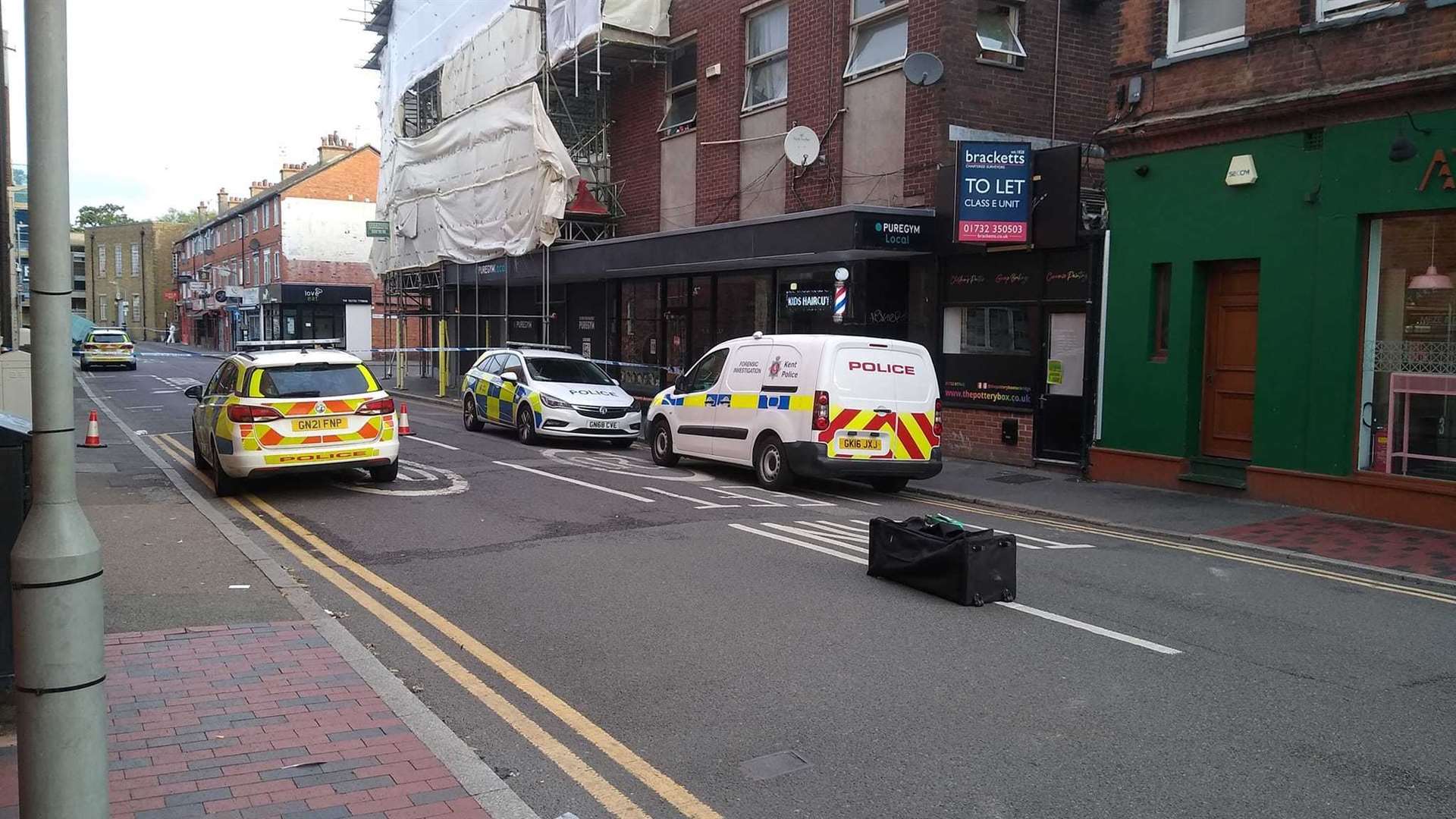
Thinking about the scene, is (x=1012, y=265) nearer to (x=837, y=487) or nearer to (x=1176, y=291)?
(x=1176, y=291)

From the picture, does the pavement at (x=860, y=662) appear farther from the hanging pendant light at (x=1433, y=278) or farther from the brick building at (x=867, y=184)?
the brick building at (x=867, y=184)

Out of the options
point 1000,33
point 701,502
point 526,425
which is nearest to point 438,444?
point 526,425

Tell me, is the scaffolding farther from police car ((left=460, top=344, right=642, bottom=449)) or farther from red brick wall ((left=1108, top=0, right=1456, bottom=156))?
red brick wall ((left=1108, top=0, right=1456, bottom=156))

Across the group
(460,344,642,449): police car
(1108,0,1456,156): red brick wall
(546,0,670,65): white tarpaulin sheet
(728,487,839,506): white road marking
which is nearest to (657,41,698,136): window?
(546,0,670,65): white tarpaulin sheet

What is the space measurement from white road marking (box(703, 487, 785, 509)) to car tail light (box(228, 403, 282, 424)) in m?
4.88

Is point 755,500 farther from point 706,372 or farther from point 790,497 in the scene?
point 706,372

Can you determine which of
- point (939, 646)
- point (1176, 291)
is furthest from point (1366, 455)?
point (939, 646)

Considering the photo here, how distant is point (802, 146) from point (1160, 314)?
6.96m

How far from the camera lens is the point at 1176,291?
44.6ft

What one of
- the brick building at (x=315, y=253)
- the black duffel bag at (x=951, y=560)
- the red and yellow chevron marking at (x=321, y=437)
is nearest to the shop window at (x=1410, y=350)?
the black duffel bag at (x=951, y=560)

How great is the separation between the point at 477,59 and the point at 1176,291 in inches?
812

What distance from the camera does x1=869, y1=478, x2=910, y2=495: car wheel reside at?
13.6 metres

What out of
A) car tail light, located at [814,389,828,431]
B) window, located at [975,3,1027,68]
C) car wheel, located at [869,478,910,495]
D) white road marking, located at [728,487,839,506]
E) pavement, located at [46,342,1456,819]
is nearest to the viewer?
pavement, located at [46,342,1456,819]

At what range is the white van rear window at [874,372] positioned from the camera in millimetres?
12664
